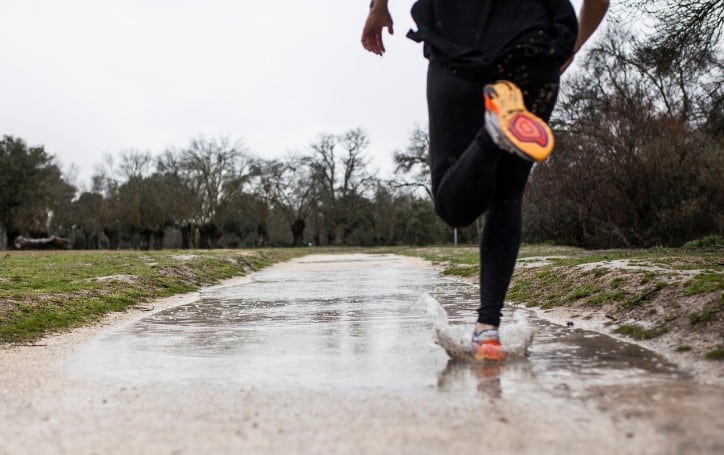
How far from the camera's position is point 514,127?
240 centimetres

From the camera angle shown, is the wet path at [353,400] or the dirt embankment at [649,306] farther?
the dirt embankment at [649,306]

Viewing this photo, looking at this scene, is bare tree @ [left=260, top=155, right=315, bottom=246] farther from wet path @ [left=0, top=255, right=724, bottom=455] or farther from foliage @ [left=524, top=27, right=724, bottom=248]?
wet path @ [left=0, top=255, right=724, bottom=455]

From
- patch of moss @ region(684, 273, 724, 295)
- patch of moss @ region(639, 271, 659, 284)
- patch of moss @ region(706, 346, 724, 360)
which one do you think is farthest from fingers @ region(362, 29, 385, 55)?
patch of moss @ region(639, 271, 659, 284)

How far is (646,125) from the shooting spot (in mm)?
18219

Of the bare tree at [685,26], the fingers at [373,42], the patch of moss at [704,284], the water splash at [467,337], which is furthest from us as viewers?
the bare tree at [685,26]

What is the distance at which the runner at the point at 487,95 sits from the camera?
268 cm

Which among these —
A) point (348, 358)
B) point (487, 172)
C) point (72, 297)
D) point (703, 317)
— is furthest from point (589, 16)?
point (72, 297)

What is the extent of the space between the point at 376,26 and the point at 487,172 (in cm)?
113

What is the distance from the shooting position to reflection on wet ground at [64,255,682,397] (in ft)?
7.47

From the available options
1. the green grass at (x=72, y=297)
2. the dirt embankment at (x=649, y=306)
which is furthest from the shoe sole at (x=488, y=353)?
the green grass at (x=72, y=297)

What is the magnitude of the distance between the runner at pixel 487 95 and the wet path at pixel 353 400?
1.32ft

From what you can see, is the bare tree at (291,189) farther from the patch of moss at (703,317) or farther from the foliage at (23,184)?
the patch of moss at (703,317)

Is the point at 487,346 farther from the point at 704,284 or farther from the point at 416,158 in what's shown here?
the point at 416,158

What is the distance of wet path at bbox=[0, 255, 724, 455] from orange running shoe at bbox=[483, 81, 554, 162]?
828 millimetres
